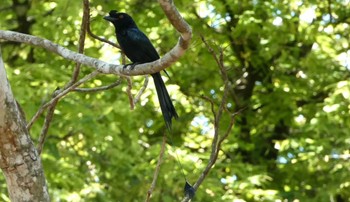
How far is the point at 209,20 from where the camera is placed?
10.1 meters

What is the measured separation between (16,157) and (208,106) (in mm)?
6088

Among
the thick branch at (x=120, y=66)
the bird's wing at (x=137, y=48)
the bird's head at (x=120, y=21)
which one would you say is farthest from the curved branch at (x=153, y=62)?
the bird's head at (x=120, y=21)

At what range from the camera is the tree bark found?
409 cm

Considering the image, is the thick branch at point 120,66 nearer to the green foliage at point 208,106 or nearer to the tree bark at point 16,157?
the tree bark at point 16,157

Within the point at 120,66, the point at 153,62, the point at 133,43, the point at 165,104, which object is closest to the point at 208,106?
the point at 133,43

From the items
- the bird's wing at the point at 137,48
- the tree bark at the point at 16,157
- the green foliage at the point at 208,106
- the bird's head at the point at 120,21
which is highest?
the green foliage at the point at 208,106

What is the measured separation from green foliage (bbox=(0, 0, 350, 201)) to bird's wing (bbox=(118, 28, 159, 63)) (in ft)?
7.94

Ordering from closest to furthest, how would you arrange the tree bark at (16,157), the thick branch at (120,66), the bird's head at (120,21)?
the thick branch at (120,66) < the tree bark at (16,157) < the bird's head at (120,21)

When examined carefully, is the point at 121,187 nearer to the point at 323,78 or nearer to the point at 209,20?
the point at 209,20

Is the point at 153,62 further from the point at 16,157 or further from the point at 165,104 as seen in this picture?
the point at 165,104

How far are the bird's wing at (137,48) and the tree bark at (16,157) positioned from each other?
1.47 meters

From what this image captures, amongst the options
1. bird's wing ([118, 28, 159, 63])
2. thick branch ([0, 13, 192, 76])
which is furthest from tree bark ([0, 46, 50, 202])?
bird's wing ([118, 28, 159, 63])

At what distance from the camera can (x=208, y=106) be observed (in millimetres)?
10062

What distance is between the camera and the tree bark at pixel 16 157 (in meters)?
4.09
